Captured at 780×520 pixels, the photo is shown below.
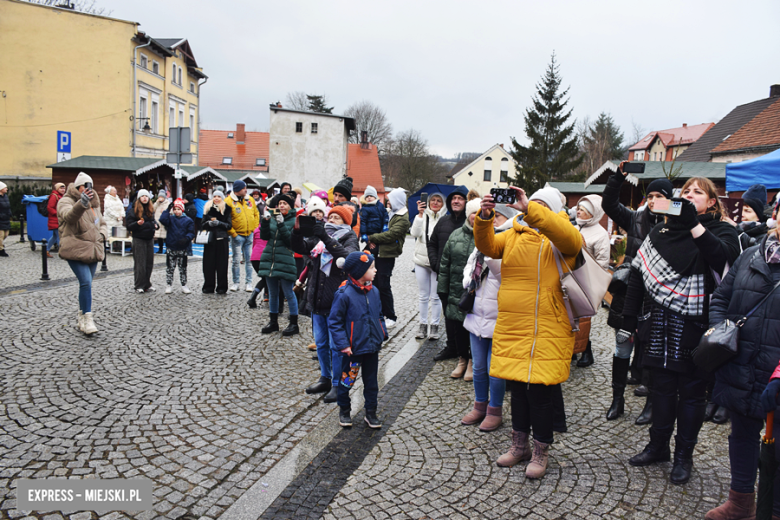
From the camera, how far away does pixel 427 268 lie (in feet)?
A: 23.5

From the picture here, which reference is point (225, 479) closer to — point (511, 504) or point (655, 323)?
point (511, 504)

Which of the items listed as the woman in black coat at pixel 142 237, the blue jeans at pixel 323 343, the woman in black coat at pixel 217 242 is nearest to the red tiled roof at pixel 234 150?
the woman in black coat at pixel 142 237

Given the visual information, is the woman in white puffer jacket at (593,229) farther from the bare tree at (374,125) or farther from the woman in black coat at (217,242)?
the bare tree at (374,125)

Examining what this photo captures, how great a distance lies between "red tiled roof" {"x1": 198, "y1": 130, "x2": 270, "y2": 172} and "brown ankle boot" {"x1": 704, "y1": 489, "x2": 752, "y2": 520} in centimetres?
5156

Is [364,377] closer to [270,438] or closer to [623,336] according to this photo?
[270,438]

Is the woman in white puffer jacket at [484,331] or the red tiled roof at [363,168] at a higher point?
the red tiled roof at [363,168]

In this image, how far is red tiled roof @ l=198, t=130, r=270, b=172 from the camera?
52438 millimetres

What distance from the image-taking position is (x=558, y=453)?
3979mm

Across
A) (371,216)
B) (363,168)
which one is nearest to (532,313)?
(371,216)

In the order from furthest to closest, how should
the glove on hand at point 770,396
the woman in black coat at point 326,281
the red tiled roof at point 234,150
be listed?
the red tiled roof at point 234,150 → the woman in black coat at point 326,281 → the glove on hand at point 770,396

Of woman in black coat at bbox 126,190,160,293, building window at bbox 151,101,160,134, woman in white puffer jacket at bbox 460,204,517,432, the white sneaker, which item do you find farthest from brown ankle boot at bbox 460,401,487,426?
building window at bbox 151,101,160,134

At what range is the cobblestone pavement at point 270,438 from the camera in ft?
10.9

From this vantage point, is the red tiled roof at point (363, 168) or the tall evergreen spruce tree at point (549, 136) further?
the red tiled roof at point (363, 168)

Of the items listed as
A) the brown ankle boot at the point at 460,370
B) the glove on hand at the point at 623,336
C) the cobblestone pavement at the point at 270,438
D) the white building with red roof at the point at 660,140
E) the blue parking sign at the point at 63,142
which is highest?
the white building with red roof at the point at 660,140
